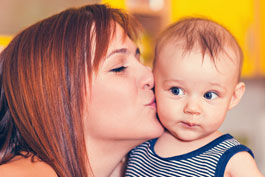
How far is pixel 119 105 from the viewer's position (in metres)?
1.13

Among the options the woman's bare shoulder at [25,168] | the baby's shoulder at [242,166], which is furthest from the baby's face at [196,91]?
the woman's bare shoulder at [25,168]

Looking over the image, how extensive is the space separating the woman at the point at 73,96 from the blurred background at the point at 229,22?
3.14ft

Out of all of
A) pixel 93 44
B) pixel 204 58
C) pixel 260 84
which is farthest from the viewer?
pixel 260 84

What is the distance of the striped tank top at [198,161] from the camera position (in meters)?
1.01

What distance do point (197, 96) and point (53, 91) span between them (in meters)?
0.41

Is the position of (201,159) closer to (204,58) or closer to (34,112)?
(204,58)

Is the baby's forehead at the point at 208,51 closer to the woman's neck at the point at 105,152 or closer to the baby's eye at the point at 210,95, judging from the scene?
the baby's eye at the point at 210,95

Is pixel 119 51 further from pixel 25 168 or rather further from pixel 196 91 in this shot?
pixel 25 168

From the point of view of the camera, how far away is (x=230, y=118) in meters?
3.48

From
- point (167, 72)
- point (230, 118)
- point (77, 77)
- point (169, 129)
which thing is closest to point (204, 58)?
point (167, 72)

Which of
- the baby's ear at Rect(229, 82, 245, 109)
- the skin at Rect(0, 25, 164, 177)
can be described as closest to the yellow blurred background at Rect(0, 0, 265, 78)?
the skin at Rect(0, 25, 164, 177)

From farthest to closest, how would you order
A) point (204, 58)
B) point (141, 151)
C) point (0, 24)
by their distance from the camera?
point (0, 24) < point (141, 151) < point (204, 58)

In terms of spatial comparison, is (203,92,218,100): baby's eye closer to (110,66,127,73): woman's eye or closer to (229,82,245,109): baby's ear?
(229,82,245,109): baby's ear

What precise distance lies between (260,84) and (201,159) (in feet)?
8.54
